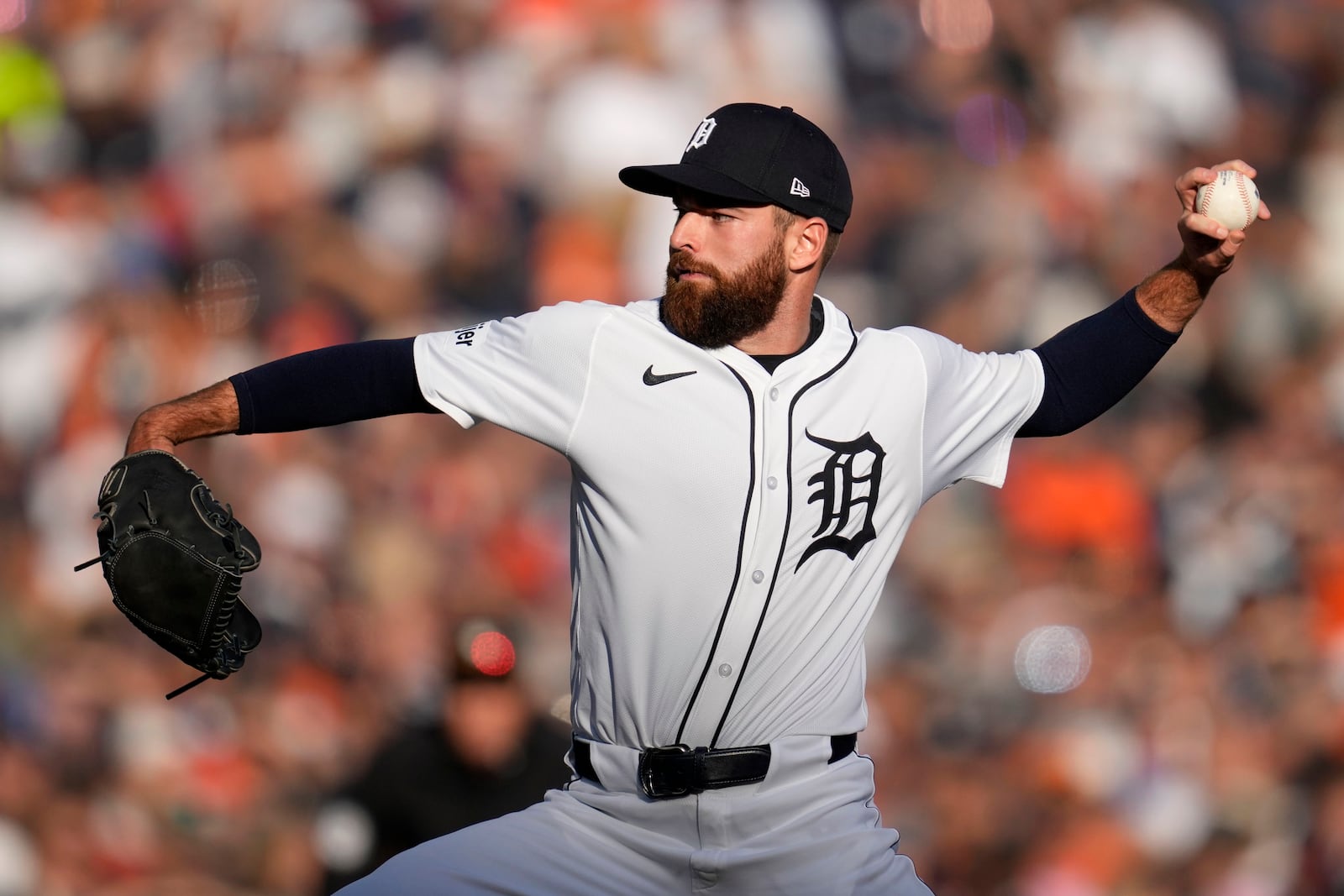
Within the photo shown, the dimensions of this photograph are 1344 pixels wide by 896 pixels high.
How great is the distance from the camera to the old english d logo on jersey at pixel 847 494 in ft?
9.27

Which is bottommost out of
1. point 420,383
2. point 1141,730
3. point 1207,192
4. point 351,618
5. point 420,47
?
point 1141,730

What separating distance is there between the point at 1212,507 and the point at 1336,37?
6.66 ft

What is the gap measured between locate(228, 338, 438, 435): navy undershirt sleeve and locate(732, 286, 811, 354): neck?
26.4 inches

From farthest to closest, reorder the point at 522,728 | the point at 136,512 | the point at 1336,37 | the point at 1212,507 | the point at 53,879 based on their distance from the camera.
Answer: the point at 1336,37 < the point at 1212,507 < the point at 53,879 < the point at 522,728 < the point at 136,512

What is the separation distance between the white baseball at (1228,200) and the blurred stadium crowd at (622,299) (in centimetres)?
244

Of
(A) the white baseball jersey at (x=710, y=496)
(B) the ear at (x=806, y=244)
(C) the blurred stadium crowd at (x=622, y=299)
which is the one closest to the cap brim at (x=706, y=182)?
(B) the ear at (x=806, y=244)

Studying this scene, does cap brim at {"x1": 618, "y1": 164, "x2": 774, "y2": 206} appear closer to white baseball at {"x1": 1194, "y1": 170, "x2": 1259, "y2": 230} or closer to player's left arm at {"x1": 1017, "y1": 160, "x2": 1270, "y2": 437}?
player's left arm at {"x1": 1017, "y1": 160, "x2": 1270, "y2": 437}

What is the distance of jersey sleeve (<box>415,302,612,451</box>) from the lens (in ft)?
9.35

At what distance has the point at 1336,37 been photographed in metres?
5.79

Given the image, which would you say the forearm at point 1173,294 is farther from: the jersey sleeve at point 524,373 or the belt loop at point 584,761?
the belt loop at point 584,761

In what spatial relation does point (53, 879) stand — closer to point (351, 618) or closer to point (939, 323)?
point (351, 618)

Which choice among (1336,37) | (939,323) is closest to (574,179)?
(939,323)

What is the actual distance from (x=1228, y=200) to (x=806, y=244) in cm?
90

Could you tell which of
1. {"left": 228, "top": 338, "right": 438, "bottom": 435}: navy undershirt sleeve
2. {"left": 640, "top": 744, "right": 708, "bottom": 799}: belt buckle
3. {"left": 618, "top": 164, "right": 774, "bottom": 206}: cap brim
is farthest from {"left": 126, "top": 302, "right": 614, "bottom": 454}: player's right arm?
{"left": 640, "top": 744, "right": 708, "bottom": 799}: belt buckle
